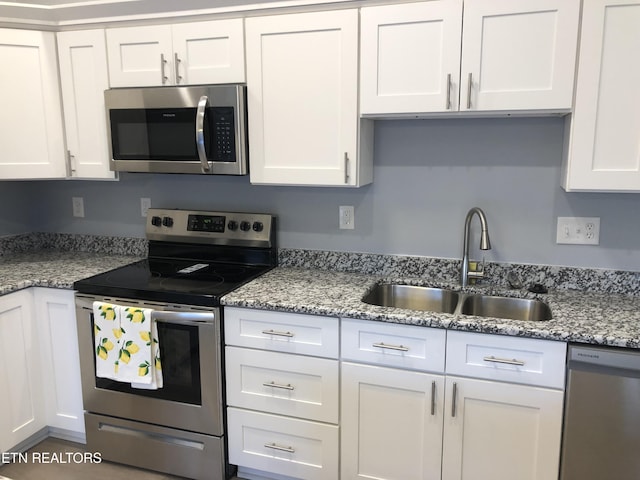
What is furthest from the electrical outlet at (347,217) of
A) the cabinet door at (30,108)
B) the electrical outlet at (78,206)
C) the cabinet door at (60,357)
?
the electrical outlet at (78,206)

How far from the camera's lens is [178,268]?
2641mm

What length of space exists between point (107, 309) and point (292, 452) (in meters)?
1.03

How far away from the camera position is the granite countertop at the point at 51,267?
7.98 feet

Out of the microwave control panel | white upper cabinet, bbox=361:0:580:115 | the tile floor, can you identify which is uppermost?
white upper cabinet, bbox=361:0:580:115

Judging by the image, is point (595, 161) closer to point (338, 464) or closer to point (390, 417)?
point (390, 417)

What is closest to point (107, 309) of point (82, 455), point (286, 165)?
point (82, 455)

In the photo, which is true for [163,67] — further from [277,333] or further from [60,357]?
[60,357]

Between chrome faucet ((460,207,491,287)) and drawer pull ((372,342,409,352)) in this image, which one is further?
chrome faucet ((460,207,491,287))

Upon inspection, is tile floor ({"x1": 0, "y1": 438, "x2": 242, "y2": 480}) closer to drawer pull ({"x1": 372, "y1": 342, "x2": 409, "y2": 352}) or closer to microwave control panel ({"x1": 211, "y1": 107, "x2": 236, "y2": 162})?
drawer pull ({"x1": 372, "y1": 342, "x2": 409, "y2": 352})

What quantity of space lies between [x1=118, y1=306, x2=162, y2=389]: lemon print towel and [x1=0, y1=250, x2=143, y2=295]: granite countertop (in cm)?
42

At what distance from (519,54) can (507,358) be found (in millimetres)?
1145

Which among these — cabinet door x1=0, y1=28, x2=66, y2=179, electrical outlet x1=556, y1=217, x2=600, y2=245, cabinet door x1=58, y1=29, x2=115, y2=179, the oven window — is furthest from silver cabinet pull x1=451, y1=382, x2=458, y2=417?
cabinet door x1=0, y1=28, x2=66, y2=179

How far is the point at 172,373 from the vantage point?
2260mm

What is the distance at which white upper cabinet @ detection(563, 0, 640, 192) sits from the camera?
1.82 m
